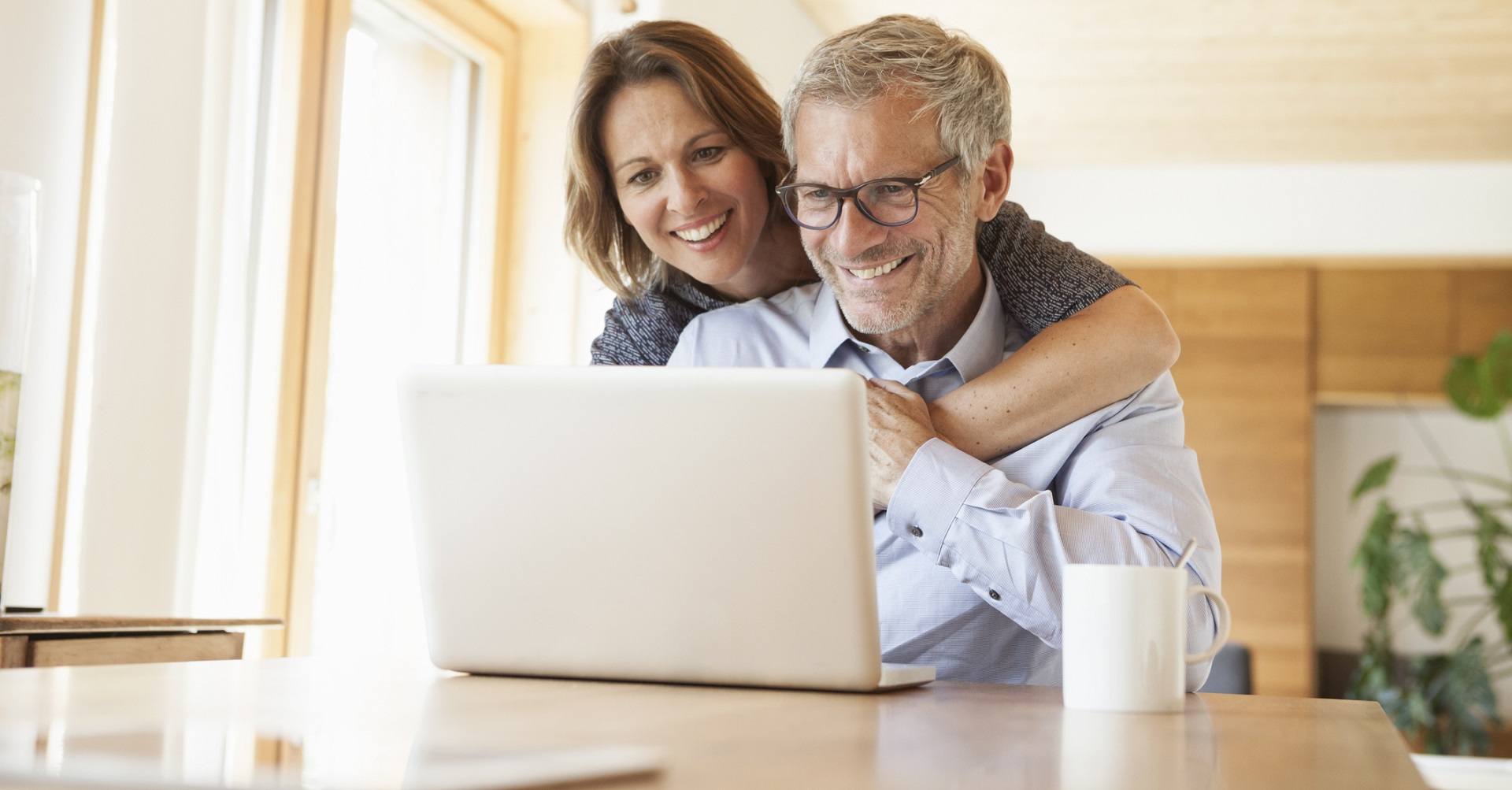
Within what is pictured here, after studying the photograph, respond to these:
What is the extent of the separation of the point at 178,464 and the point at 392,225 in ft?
3.74

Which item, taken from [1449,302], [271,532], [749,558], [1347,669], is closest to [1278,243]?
[1449,302]

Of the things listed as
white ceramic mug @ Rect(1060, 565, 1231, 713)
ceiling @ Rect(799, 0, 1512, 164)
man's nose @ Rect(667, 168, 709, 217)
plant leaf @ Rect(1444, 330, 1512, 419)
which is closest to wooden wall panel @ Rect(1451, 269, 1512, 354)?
ceiling @ Rect(799, 0, 1512, 164)

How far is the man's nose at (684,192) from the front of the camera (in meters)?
1.80

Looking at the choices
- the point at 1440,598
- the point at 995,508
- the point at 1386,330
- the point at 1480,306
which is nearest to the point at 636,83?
the point at 995,508

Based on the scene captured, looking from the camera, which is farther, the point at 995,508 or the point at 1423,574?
the point at 1423,574

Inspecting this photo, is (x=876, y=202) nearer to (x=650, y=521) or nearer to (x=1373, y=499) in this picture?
(x=650, y=521)

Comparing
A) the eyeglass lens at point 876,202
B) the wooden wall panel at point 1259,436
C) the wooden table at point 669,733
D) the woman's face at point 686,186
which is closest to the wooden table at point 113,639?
the wooden table at point 669,733

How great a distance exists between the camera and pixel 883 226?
1531 mm

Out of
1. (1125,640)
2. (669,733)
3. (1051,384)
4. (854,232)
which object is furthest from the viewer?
(854,232)

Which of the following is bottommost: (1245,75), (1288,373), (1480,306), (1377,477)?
(1377,477)

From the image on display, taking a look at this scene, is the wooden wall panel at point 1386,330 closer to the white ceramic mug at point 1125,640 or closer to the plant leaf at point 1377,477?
the plant leaf at point 1377,477

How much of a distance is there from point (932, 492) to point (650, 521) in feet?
1.17

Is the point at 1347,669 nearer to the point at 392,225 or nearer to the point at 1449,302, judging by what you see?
the point at 1449,302

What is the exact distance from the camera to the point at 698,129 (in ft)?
6.03
